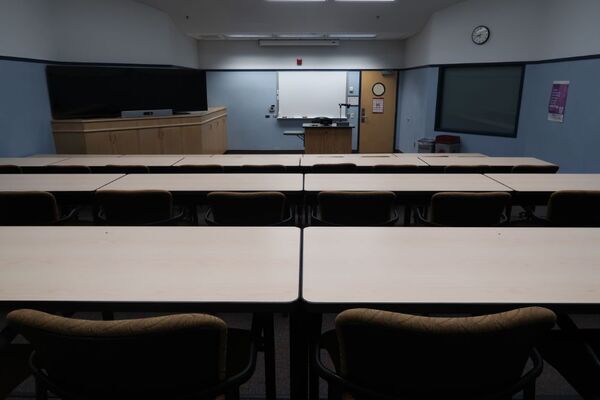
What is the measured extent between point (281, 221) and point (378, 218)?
0.58 metres

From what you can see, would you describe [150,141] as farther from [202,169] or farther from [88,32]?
[202,169]

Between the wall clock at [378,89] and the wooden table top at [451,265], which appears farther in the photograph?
the wall clock at [378,89]

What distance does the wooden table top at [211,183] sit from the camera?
8.65 feet

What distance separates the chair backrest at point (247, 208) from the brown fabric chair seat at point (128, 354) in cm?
132

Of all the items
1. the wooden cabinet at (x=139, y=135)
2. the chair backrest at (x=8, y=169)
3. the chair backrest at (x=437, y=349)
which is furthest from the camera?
the wooden cabinet at (x=139, y=135)

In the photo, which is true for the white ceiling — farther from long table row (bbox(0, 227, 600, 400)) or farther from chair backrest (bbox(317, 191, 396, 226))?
long table row (bbox(0, 227, 600, 400))

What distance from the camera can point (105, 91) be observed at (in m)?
6.44

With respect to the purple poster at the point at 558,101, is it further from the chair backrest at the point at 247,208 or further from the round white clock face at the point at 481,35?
the chair backrest at the point at 247,208

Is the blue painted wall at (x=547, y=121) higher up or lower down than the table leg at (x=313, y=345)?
higher up

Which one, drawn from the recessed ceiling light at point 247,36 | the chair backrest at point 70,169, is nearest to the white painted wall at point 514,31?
the recessed ceiling light at point 247,36

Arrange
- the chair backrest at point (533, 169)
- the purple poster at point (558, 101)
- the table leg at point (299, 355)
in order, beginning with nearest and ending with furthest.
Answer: the table leg at point (299, 355), the chair backrest at point (533, 169), the purple poster at point (558, 101)

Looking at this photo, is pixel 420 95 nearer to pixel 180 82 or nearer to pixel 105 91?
pixel 180 82

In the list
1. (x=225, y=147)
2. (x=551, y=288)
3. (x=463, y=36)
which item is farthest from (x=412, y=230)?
(x=225, y=147)

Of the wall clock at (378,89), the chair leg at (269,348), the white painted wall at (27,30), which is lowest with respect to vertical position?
the chair leg at (269,348)
